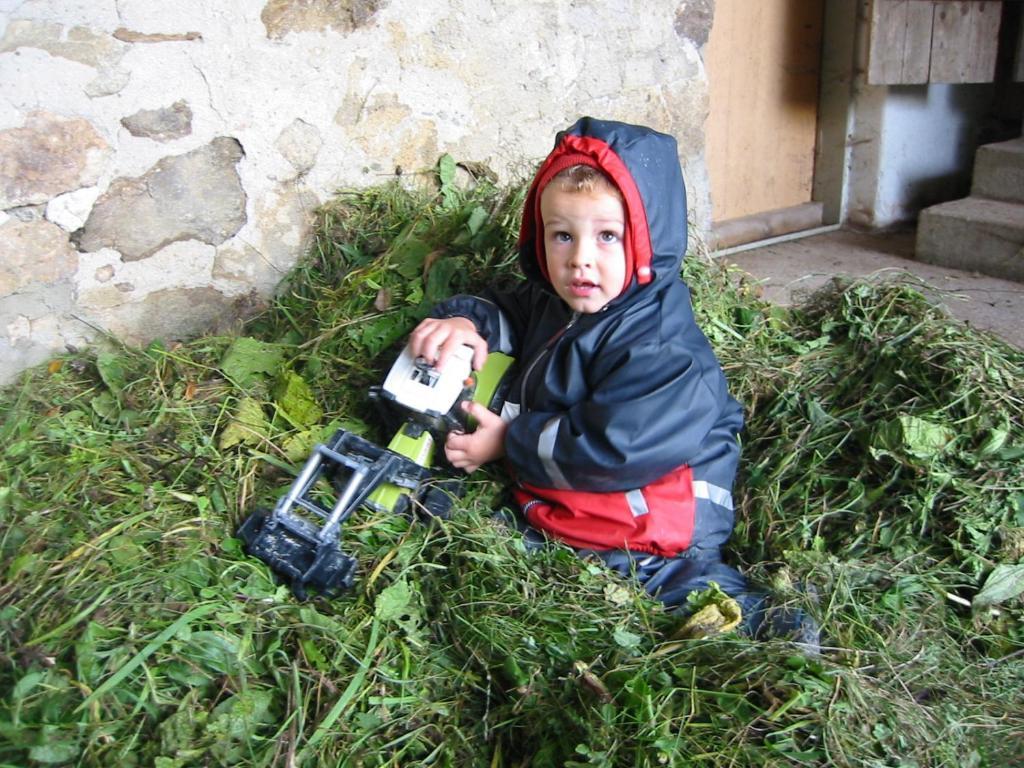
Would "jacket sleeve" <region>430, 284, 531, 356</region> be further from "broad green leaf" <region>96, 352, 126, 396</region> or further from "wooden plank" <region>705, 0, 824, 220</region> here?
"wooden plank" <region>705, 0, 824, 220</region>

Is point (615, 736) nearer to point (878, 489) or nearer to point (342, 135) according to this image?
point (878, 489)

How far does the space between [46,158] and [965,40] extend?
4.18 metres

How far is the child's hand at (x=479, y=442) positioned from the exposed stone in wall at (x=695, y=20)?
7.21 feet

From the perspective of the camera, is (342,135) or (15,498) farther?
(342,135)

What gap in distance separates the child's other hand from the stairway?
2688mm

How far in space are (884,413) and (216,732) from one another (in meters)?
1.87

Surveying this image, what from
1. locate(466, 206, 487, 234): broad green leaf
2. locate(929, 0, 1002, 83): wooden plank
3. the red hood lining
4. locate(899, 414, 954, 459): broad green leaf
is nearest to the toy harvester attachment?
the red hood lining

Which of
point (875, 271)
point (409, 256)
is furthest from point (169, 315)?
point (875, 271)

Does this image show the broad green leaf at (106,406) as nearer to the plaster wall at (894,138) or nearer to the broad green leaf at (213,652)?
the broad green leaf at (213,652)

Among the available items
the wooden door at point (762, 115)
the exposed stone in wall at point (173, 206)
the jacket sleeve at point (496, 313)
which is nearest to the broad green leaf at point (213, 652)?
the jacket sleeve at point (496, 313)

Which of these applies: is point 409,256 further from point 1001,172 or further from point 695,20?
point 1001,172

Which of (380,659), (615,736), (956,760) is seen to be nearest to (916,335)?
(956,760)

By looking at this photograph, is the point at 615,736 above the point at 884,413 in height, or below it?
below

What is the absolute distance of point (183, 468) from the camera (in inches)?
94.6
